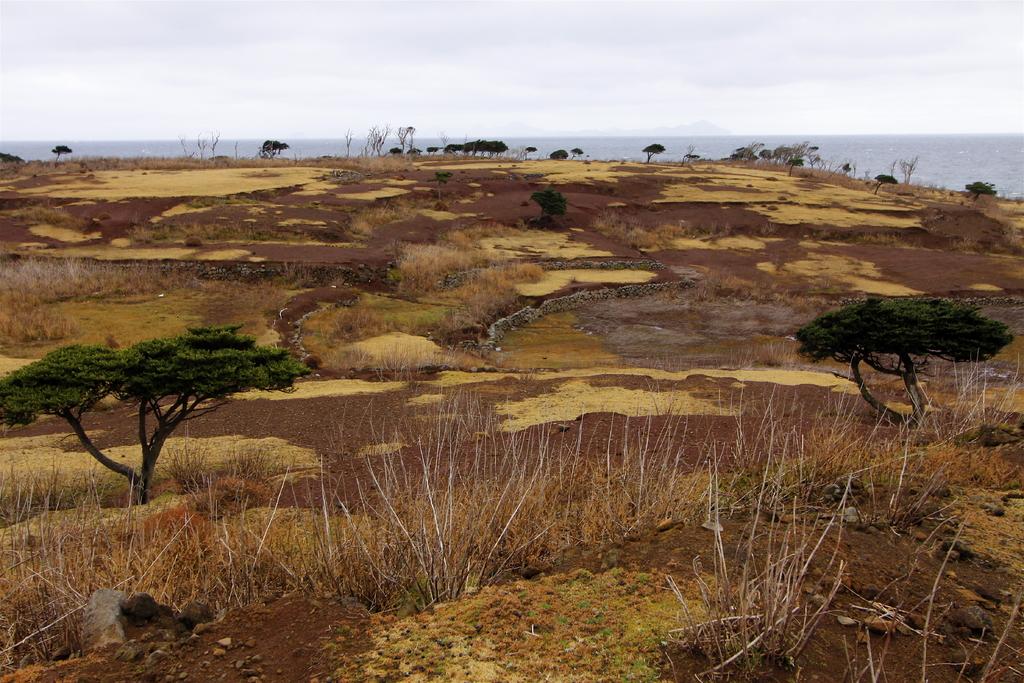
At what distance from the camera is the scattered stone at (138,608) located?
3.81 meters

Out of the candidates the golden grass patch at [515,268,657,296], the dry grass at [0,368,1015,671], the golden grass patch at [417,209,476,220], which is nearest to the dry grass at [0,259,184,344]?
the golden grass patch at [515,268,657,296]

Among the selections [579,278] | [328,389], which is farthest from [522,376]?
[579,278]

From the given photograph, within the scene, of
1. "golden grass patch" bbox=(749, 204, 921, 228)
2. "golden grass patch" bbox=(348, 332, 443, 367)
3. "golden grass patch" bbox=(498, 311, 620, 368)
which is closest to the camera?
"golden grass patch" bbox=(348, 332, 443, 367)

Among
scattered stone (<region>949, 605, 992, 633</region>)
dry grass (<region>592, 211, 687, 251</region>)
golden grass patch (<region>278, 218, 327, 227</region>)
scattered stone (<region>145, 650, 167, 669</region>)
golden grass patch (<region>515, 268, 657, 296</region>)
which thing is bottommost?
golden grass patch (<region>515, 268, 657, 296</region>)

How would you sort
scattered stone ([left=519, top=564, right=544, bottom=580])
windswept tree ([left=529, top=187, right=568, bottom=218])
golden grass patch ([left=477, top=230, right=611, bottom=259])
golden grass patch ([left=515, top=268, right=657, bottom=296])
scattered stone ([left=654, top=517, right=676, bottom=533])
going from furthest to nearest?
1. windswept tree ([left=529, top=187, right=568, bottom=218])
2. golden grass patch ([left=477, top=230, right=611, bottom=259])
3. golden grass patch ([left=515, top=268, right=657, bottom=296])
4. scattered stone ([left=654, top=517, right=676, bottom=533])
5. scattered stone ([left=519, top=564, right=544, bottom=580])

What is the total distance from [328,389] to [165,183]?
3497 cm

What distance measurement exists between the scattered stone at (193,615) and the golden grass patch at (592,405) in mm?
7304

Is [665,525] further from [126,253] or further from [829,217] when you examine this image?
[829,217]

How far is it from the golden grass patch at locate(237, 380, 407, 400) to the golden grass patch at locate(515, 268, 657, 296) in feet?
39.5

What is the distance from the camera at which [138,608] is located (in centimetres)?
381

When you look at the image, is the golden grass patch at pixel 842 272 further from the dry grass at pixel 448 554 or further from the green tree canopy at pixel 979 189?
the dry grass at pixel 448 554

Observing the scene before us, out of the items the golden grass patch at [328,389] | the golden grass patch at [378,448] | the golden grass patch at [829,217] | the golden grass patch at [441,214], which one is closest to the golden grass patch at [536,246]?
the golden grass patch at [441,214]

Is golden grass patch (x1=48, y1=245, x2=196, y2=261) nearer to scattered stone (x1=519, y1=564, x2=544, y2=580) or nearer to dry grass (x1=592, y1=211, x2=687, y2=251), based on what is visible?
dry grass (x1=592, y1=211, x2=687, y2=251)

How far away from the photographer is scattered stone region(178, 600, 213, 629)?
3863mm
